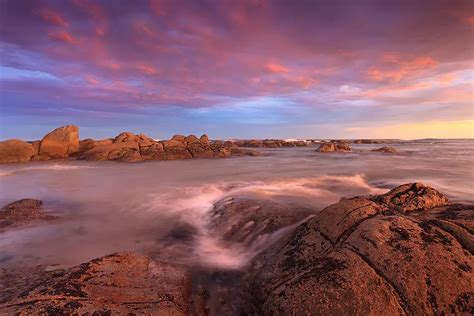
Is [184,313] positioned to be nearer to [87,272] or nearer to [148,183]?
[87,272]

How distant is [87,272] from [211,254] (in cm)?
221

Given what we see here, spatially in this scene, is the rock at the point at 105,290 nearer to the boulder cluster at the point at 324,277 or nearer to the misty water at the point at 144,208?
the boulder cluster at the point at 324,277

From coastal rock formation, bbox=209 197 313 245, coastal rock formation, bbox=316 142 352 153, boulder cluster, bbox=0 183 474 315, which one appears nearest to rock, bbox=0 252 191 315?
boulder cluster, bbox=0 183 474 315

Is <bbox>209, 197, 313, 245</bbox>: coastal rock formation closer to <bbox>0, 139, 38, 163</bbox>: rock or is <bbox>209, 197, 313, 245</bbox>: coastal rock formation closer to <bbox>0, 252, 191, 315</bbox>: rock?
<bbox>0, 252, 191, 315</bbox>: rock

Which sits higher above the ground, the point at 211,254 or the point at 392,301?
the point at 392,301

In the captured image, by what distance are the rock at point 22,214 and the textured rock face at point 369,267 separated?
5.72 m

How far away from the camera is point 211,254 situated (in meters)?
5.20

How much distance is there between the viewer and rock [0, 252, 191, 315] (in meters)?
2.75

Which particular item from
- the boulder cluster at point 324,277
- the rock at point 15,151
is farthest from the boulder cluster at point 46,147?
the boulder cluster at point 324,277

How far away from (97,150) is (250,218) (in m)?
22.2

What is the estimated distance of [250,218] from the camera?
6637 millimetres

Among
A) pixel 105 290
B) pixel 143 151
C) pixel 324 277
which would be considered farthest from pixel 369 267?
pixel 143 151

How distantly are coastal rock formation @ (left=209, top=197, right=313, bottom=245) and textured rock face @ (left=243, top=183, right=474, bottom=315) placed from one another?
1.61 metres

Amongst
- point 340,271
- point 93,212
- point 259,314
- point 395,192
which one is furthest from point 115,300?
point 93,212
